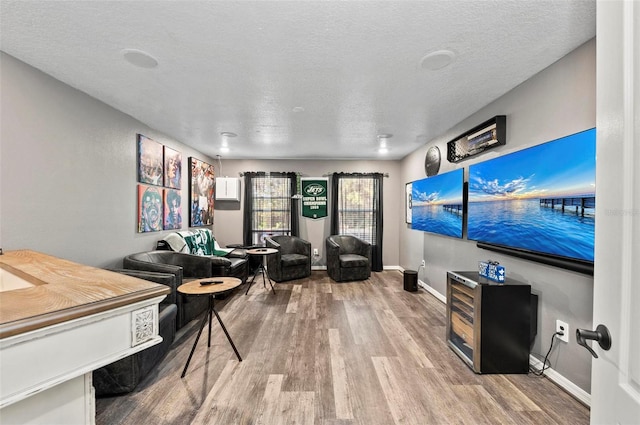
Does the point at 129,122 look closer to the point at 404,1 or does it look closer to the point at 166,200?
the point at 166,200

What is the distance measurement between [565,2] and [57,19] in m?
2.99

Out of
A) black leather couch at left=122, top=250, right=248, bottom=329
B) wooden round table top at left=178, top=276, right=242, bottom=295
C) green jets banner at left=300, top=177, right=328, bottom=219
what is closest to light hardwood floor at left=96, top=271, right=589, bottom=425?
black leather couch at left=122, top=250, right=248, bottom=329

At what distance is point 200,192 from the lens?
5.09 m

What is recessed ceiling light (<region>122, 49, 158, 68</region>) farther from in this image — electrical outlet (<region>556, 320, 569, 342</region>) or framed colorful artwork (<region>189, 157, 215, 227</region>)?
electrical outlet (<region>556, 320, 569, 342</region>)

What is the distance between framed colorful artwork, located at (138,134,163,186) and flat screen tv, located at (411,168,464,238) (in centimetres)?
413

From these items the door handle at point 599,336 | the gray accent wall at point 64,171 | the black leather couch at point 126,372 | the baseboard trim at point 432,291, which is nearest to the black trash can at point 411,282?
the baseboard trim at point 432,291

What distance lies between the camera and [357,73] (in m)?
2.20

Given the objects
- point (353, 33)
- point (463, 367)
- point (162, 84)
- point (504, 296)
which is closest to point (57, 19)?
point (162, 84)

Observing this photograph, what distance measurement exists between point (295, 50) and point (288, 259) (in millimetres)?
3738

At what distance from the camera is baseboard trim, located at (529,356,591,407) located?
1827mm

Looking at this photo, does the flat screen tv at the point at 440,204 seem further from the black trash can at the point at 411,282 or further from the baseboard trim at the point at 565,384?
the baseboard trim at the point at 565,384

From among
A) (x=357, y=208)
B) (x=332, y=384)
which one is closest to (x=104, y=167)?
(x=332, y=384)

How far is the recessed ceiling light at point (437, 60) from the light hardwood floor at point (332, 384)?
2.52 meters

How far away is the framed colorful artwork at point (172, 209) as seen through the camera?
4.01 m
